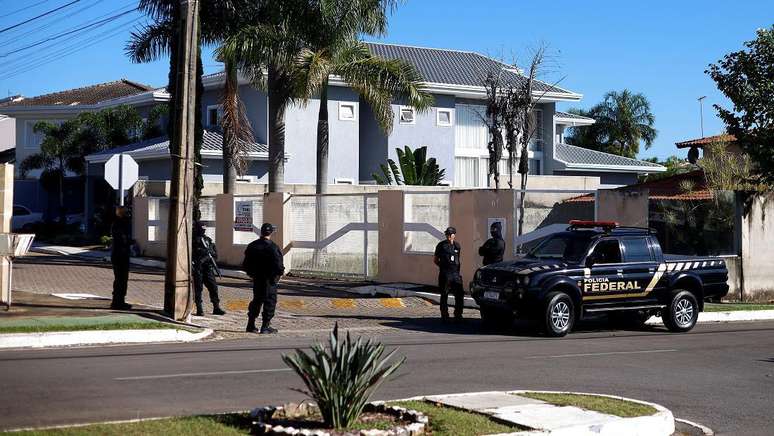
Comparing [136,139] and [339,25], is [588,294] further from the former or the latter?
[136,139]

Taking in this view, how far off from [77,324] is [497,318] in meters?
7.39

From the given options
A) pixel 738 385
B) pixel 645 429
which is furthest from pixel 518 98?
pixel 645 429

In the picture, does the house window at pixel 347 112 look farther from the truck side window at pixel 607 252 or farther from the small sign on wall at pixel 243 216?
the truck side window at pixel 607 252

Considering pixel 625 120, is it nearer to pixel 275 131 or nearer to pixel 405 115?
pixel 405 115

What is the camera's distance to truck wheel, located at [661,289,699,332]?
1833 centimetres

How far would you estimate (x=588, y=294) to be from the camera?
57.4 feet

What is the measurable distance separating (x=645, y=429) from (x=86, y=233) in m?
36.0

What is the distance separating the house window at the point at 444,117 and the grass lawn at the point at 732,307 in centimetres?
2203

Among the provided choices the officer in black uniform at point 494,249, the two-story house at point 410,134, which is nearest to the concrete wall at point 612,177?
the two-story house at point 410,134

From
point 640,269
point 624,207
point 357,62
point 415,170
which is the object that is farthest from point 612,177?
point 640,269

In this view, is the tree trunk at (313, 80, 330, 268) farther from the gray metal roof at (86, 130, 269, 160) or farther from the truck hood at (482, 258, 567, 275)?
the truck hood at (482, 258, 567, 275)

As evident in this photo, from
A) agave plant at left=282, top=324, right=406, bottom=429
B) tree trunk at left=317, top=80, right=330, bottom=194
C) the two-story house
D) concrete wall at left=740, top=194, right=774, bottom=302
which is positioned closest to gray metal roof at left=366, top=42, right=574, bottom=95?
the two-story house

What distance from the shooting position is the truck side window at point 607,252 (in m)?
17.8

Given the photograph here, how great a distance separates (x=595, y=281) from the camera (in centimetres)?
1753
